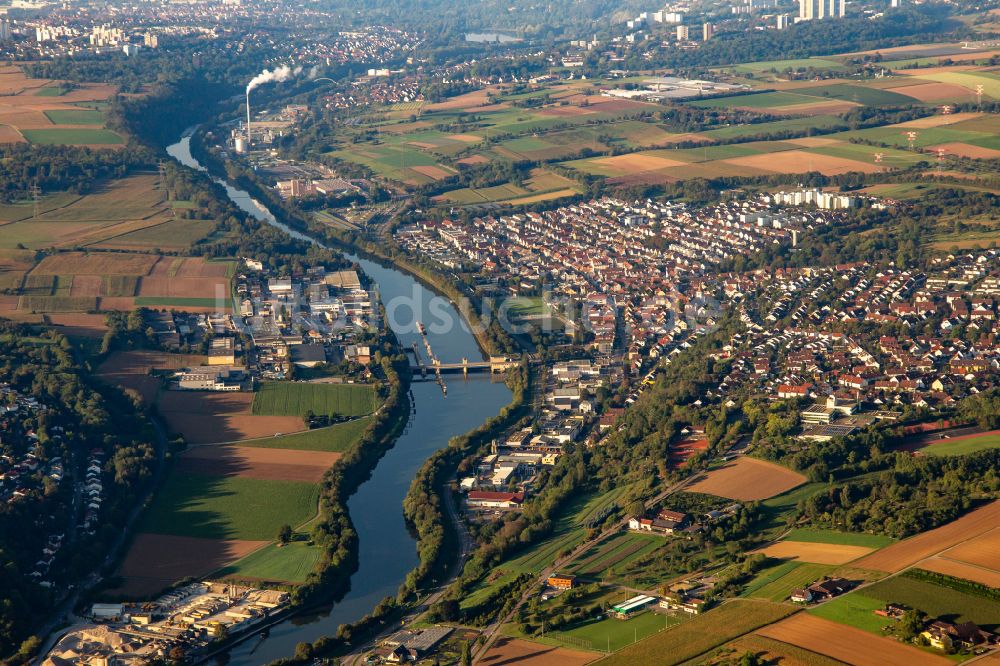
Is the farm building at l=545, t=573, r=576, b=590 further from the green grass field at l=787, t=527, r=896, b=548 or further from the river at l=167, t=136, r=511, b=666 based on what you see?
the green grass field at l=787, t=527, r=896, b=548

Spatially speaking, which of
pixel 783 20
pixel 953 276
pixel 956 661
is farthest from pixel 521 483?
pixel 783 20

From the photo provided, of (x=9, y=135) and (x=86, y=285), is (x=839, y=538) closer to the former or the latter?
(x=86, y=285)

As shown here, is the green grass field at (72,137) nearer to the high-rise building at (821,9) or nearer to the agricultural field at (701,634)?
the agricultural field at (701,634)

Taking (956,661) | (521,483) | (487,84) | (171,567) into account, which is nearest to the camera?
(956,661)

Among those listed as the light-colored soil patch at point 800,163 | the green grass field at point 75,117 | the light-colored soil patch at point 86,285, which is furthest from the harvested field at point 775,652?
the green grass field at point 75,117

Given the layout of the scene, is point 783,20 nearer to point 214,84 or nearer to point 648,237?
point 214,84

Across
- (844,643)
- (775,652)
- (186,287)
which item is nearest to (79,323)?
(186,287)

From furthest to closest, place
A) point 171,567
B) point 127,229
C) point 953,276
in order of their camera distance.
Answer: point 127,229, point 953,276, point 171,567
